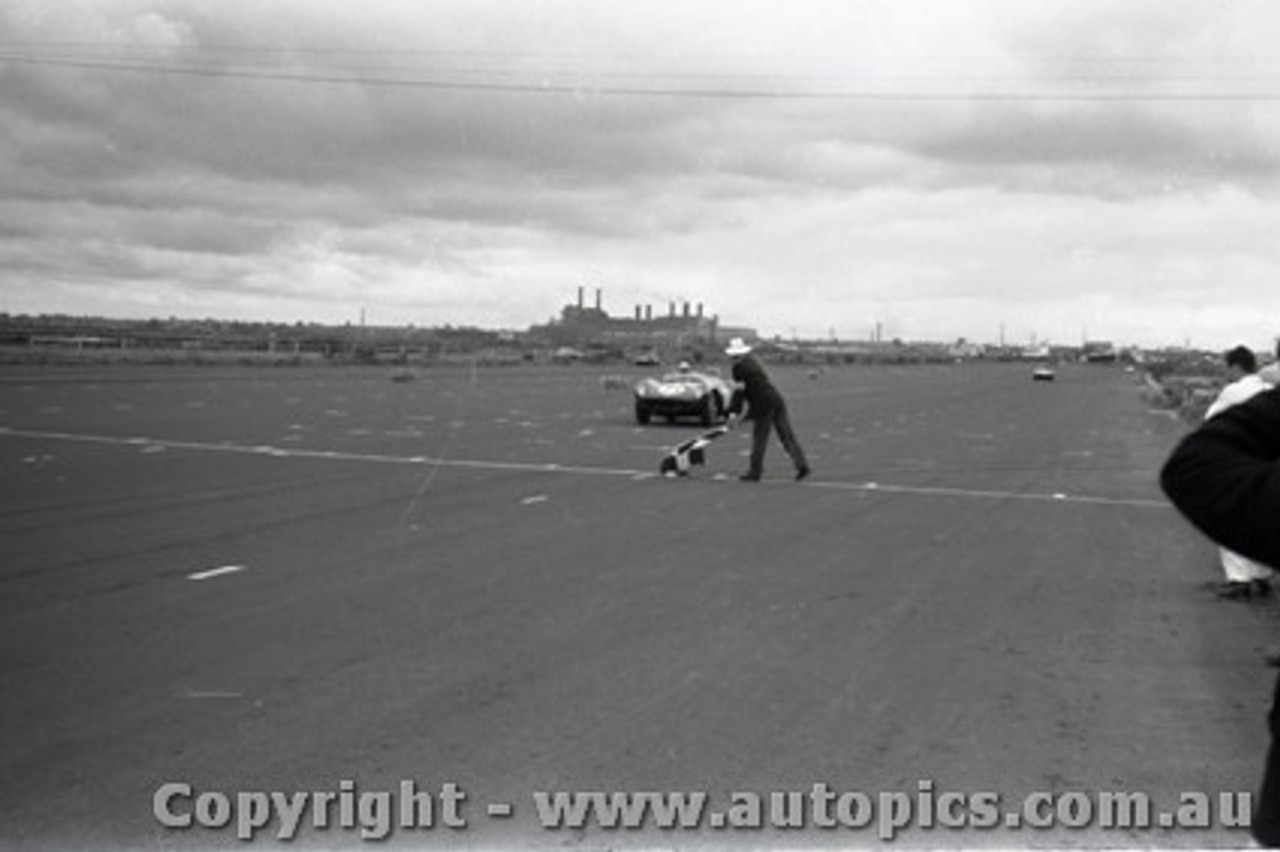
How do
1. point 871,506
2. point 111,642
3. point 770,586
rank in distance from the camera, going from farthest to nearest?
point 871,506 < point 770,586 < point 111,642

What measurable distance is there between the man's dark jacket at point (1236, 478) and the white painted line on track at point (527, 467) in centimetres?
1289

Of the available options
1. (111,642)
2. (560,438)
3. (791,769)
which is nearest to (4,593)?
(111,642)

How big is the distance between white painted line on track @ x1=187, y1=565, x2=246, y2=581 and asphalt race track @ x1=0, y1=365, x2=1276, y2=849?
14cm

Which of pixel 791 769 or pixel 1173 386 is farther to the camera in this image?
pixel 1173 386

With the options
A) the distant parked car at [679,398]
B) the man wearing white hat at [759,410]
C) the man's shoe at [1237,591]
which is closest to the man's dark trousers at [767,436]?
the man wearing white hat at [759,410]

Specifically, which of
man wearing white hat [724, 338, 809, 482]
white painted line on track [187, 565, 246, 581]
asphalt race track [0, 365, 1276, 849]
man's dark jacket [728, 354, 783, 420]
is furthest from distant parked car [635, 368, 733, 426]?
white painted line on track [187, 565, 246, 581]

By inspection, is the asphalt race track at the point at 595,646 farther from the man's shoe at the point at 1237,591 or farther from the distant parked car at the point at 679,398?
the distant parked car at the point at 679,398

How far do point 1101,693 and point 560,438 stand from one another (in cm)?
1731

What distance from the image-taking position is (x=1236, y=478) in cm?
245

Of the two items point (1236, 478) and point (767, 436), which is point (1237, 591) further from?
point (767, 436)

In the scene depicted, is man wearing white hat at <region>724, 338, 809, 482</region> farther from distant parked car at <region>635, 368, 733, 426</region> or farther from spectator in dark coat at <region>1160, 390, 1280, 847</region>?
spectator in dark coat at <region>1160, 390, 1280, 847</region>

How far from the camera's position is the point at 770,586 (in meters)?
9.11

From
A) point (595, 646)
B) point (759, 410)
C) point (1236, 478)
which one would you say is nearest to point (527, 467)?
point (759, 410)

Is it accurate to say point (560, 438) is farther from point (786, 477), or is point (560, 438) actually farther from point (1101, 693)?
point (1101, 693)
